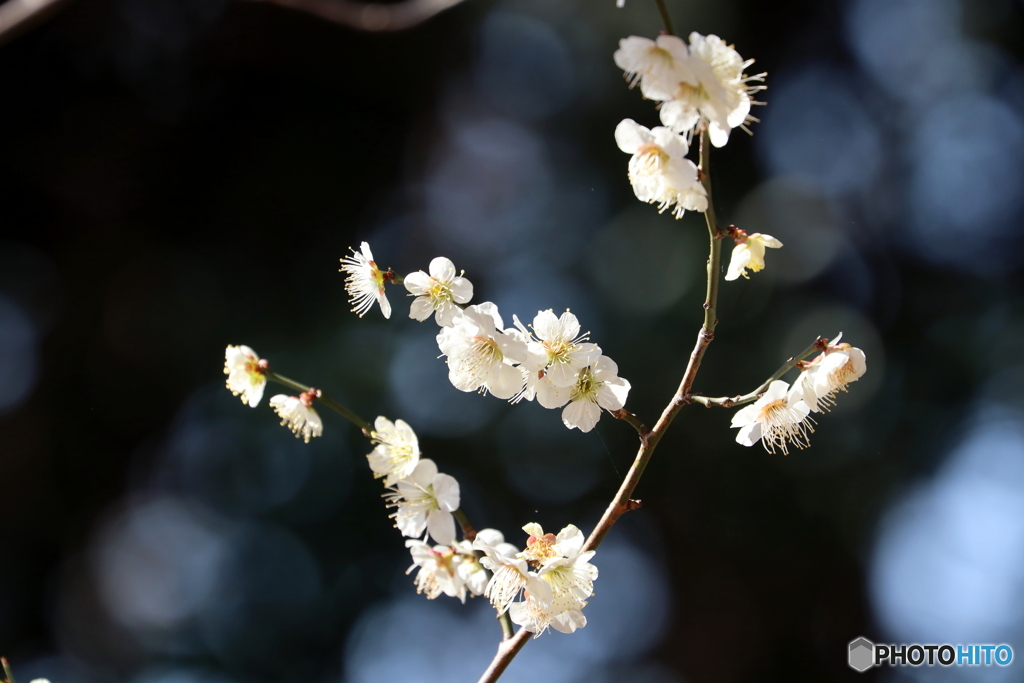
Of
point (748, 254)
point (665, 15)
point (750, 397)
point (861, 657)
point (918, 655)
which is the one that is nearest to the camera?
point (665, 15)

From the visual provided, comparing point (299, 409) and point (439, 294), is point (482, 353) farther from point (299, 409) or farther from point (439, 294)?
point (299, 409)

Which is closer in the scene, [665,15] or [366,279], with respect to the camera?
[665,15]

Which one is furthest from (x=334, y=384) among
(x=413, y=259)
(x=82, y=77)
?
(x=82, y=77)

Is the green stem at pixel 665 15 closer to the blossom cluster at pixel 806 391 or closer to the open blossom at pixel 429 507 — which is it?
the blossom cluster at pixel 806 391

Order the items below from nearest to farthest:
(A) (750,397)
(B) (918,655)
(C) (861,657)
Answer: (A) (750,397)
(B) (918,655)
(C) (861,657)

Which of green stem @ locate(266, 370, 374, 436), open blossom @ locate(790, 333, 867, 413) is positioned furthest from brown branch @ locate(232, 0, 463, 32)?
open blossom @ locate(790, 333, 867, 413)

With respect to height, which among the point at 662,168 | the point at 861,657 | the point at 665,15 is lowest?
the point at 861,657

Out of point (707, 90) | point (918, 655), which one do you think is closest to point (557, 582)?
point (707, 90)

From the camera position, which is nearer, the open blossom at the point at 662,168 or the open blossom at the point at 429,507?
the open blossom at the point at 662,168

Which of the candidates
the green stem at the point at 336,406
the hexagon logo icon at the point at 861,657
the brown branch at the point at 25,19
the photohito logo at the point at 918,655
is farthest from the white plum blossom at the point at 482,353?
the hexagon logo icon at the point at 861,657
